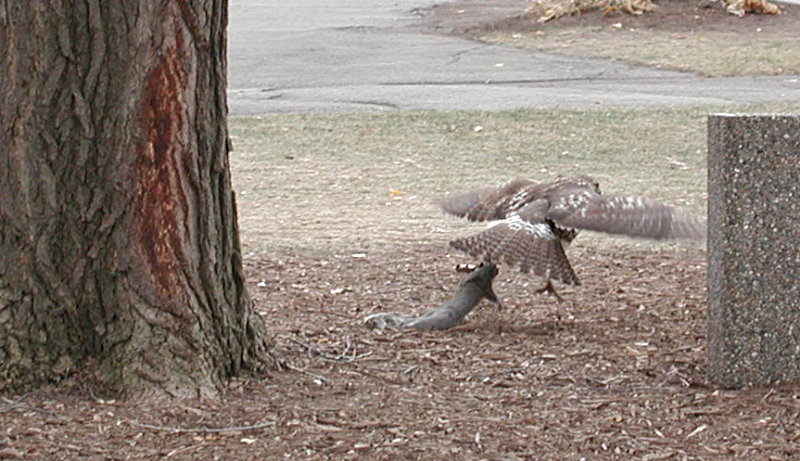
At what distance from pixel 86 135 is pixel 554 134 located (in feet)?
28.0

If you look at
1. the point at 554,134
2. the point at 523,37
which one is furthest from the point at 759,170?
the point at 523,37

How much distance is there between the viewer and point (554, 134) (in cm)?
1265

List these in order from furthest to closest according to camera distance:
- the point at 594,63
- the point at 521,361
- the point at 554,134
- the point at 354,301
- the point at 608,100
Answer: the point at 594,63 → the point at 608,100 → the point at 554,134 → the point at 354,301 → the point at 521,361

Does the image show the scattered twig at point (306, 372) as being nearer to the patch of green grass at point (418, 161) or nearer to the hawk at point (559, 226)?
the hawk at point (559, 226)

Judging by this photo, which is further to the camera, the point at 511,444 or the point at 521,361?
the point at 521,361

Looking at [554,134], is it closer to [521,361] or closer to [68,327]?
[521,361]

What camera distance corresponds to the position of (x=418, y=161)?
1143 centimetres

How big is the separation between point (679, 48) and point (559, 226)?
1490 centimetres

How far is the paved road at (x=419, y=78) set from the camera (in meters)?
15.4

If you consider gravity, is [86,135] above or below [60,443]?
above

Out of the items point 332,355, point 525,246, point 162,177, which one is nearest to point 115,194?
point 162,177

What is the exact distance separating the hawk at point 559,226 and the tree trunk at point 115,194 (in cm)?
159

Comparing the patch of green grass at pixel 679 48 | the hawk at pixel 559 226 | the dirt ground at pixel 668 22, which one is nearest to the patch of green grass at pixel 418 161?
the hawk at pixel 559 226

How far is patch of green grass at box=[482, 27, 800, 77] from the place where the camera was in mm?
18312
